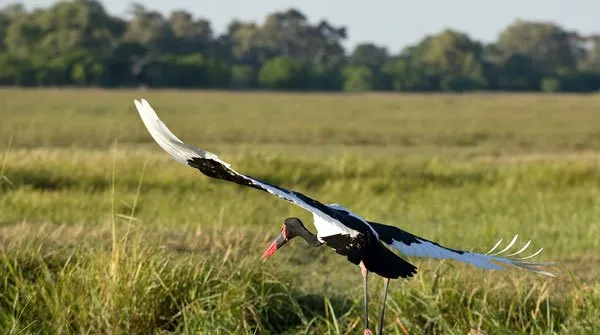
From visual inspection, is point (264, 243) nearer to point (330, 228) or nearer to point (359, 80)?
point (330, 228)

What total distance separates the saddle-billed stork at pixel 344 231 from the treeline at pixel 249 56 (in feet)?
185

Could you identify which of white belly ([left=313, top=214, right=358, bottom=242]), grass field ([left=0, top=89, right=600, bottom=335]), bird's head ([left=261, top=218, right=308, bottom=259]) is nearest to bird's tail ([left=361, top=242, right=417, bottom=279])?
white belly ([left=313, top=214, right=358, bottom=242])

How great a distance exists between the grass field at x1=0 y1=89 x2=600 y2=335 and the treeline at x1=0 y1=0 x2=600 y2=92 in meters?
41.0

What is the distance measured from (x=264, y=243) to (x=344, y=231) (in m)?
4.07

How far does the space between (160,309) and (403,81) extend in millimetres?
67630

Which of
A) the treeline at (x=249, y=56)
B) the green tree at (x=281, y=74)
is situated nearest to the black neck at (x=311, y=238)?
the treeline at (x=249, y=56)

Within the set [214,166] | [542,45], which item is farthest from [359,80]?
[214,166]

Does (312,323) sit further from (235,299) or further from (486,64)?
(486,64)

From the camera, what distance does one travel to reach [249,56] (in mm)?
79250

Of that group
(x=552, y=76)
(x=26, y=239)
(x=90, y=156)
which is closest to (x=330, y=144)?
(x=90, y=156)

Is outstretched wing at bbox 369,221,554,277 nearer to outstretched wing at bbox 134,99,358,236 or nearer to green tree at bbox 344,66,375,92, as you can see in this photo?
outstretched wing at bbox 134,99,358,236

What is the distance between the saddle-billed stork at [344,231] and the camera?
10.7ft

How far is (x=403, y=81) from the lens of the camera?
72688 mm

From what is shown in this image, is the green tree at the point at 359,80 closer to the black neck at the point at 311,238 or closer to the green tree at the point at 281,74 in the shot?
the green tree at the point at 281,74
